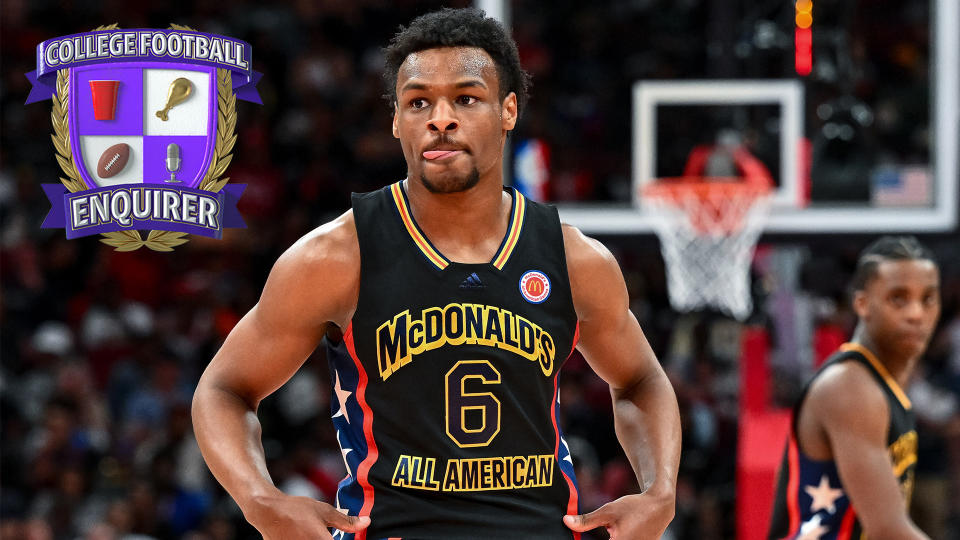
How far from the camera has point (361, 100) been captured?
1212 cm

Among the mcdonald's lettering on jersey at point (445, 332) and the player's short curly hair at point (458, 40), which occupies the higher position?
the player's short curly hair at point (458, 40)

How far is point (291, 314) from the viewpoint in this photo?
10.2 ft

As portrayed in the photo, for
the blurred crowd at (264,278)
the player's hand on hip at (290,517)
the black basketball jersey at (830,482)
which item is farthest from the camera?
the blurred crowd at (264,278)

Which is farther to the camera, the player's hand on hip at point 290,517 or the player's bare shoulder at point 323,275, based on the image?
the player's bare shoulder at point 323,275

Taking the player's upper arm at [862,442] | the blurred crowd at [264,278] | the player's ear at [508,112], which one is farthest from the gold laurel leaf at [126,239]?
the blurred crowd at [264,278]

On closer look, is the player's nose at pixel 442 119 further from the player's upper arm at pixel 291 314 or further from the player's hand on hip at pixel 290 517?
the player's hand on hip at pixel 290 517

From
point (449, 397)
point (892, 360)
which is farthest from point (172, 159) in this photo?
point (892, 360)

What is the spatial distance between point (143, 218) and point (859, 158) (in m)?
5.73

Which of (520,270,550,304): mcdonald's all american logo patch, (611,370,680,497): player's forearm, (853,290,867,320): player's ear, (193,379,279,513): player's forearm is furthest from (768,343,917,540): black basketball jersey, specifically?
(193,379,279,513): player's forearm

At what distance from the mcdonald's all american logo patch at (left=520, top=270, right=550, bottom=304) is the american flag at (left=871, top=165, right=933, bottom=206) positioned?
512cm

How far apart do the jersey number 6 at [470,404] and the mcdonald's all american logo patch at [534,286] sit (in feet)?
0.66

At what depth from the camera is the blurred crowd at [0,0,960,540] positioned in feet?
30.2

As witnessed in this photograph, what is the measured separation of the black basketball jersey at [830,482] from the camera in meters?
4.96

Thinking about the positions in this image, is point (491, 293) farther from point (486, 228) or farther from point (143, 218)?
point (143, 218)
